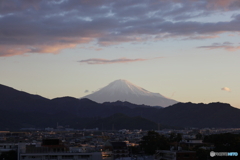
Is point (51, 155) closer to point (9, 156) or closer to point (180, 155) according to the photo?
point (9, 156)

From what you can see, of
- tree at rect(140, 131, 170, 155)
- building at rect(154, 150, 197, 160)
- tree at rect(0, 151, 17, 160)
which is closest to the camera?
building at rect(154, 150, 197, 160)

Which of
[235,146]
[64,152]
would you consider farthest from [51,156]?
[235,146]

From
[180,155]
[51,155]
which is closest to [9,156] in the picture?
[51,155]

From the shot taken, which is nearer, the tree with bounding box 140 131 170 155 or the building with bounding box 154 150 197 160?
the building with bounding box 154 150 197 160

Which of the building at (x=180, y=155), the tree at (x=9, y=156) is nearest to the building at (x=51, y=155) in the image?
the tree at (x=9, y=156)

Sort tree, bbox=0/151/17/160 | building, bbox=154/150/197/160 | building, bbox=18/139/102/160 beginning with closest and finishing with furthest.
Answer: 1. building, bbox=18/139/102/160
2. building, bbox=154/150/197/160
3. tree, bbox=0/151/17/160

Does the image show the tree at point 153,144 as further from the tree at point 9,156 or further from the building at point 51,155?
the tree at point 9,156

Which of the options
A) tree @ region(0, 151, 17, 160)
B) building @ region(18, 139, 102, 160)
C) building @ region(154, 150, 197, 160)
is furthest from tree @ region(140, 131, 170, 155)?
tree @ region(0, 151, 17, 160)

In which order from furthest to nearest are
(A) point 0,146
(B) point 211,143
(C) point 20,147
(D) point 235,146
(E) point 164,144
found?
1. (B) point 211,143
2. (E) point 164,144
3. (A) point 0,146
4. (D) point 235,146
5. (C) point 20,147

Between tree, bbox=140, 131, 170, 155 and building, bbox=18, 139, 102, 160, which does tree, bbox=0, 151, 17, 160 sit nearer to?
building, bbox=18, 139, 102, 160

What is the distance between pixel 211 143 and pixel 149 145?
17.5 meters

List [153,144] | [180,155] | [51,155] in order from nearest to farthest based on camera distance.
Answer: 1. [51,155]
2. [180,155]
3. [153,144]

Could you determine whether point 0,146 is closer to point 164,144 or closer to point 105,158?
point 105,158

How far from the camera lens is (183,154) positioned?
76250 millimetres
